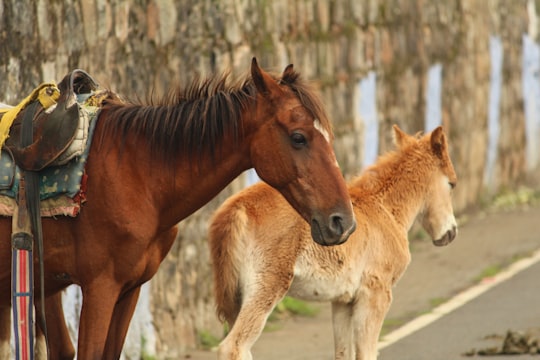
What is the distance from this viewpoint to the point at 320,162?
227 inches

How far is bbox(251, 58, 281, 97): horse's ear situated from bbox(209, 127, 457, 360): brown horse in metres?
1.99

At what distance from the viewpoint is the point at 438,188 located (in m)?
8.70

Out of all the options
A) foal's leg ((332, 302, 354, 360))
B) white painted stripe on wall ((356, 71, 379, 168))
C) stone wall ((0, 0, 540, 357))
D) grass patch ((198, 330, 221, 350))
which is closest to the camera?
foal's leg ((332, 302, 354, 360))

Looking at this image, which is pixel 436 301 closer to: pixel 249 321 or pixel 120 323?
pixel 249 321

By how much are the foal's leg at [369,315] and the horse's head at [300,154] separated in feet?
7.19

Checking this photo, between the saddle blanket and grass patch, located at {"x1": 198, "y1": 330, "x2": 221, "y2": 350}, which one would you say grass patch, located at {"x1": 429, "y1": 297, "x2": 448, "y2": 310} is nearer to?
grass patch, located at {"x1": 198, "y1": 330, "x2": 221, "y2": 350}

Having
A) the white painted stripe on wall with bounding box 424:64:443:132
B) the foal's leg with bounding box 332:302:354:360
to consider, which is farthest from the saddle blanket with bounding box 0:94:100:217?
the white painted stripe on wall with bounding box 424:64:443:132

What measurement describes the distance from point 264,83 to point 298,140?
0.32m

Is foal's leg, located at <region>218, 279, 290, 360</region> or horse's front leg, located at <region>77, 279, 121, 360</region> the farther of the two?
foal's leg, located at <region>218, 279, 290, 360</region>

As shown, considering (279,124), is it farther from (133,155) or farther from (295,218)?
(295,218)

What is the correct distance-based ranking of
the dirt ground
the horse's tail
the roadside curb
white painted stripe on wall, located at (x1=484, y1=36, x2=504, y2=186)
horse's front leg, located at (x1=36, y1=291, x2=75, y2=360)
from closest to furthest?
horse's front leg, located at (x1=36, y1=291, x2=75, y2=360), the horse's tail, the dirt ground, the roadside curb, white painted stripe on wall, located at (x1=484, y1=36, x2=504, y2=186)

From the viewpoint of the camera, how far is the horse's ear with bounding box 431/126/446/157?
850 centimetres

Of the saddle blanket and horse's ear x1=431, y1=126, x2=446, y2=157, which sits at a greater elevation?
horse's ear x1=431, y1=126, x2=446, y2=157

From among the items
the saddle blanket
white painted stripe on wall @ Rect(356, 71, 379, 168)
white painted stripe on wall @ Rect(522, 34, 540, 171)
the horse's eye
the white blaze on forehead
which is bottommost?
the saddle blanket
